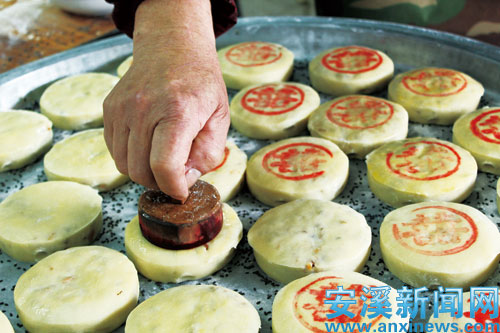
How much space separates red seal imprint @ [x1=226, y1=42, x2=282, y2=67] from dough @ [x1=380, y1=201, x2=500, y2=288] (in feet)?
3.40

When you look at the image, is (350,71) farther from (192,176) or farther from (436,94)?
(192,176)

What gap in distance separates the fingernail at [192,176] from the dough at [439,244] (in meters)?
0.53

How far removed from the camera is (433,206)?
1.49 metres

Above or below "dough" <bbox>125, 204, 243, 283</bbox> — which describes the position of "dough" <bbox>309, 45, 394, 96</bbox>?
above

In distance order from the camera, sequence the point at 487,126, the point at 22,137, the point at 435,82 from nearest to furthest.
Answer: the point at 487,126 → the point at 22,137 → the point at 435,82

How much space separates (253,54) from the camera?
231 centimetres

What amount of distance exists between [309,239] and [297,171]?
1.04ft

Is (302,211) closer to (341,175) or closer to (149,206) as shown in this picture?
(341,175)

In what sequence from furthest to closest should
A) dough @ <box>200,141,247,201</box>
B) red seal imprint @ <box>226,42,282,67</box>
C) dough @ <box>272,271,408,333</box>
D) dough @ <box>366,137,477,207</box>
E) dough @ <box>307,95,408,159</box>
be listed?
red seal imprint @ <box>226,42,282,67</box>, dough @ <box>307,95,408,159</box>, dough @ <box>200,141,247,201</box>, dough @ <box>366,137,477,207</box>, dough @ <box>272,271,408,333</box>

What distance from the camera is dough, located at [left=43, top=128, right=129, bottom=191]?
173 centimetres

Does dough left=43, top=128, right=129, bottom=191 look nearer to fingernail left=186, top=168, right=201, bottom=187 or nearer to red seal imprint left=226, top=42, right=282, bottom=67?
fingernail left=186, top=168, right=201, bottom=187

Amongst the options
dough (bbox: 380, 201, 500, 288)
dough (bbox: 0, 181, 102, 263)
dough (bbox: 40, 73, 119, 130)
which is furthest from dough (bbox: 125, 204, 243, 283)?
dough (bbox: 40, 73, 119, 130)

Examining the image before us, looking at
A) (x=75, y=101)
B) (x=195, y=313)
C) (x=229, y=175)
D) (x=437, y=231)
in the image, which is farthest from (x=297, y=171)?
(x=75, y=101)

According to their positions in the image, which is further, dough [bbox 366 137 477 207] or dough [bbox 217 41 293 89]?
dough [bbox 217 41 293 89]
